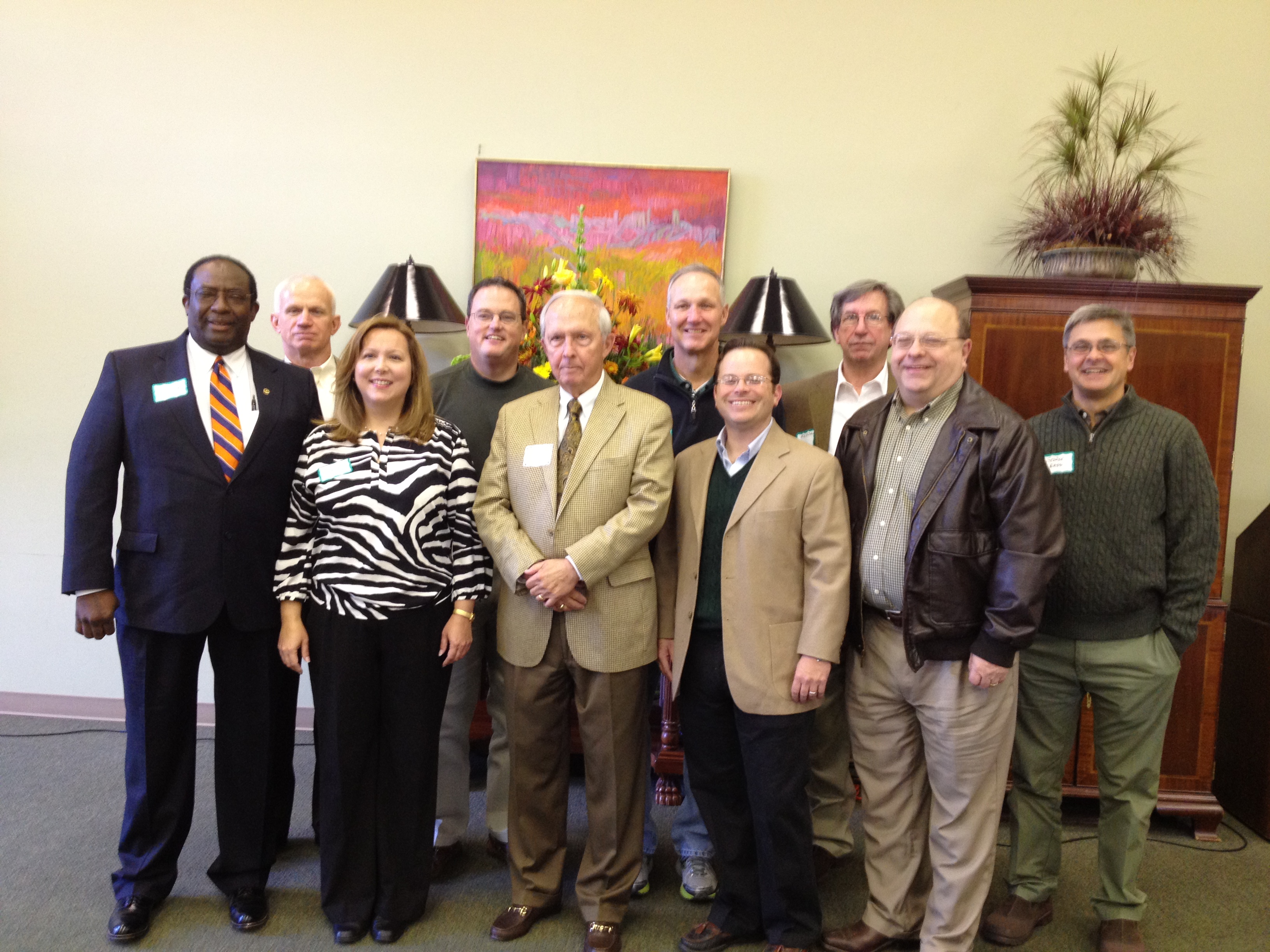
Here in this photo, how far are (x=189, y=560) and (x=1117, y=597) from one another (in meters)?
2.48

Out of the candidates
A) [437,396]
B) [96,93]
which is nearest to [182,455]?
Result: [437,396]

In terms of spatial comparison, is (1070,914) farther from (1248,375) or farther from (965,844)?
(1248,375)

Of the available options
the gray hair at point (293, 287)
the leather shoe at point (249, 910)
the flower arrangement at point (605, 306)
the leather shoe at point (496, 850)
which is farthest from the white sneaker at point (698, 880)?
the gray hair at point (293, 287)

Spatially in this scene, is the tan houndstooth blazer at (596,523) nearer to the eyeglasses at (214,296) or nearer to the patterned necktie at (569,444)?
the patterned necktie at (569,444)

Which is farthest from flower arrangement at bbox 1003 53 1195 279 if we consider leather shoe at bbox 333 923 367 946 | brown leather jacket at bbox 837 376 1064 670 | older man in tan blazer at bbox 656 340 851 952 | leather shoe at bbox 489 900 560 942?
leather shoe at bbox 333 923 367 946

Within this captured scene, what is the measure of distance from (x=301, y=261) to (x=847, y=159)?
251cm

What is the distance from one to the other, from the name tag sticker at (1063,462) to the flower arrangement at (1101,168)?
118cm

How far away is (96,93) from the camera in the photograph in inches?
155

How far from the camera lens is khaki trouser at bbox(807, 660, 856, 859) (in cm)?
277

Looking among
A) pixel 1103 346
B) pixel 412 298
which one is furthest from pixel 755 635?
pixel 412 298

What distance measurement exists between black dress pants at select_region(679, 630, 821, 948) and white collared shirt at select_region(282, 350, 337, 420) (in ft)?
4.95

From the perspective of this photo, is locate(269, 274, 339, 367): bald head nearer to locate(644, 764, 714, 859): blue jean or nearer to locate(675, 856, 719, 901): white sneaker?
locate(644, 764, 714, 859): blue jean

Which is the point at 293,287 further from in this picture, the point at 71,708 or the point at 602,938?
the point at 71,708

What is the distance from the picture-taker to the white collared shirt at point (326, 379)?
115 inches
